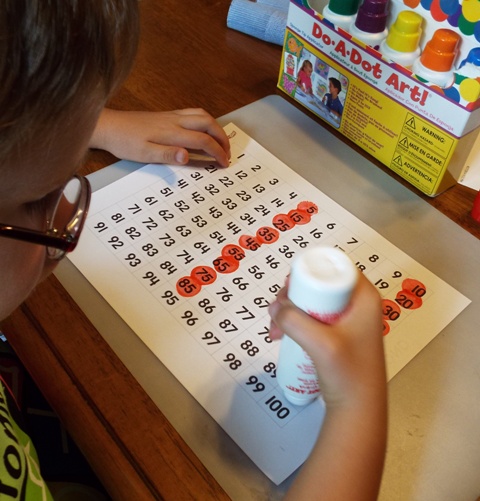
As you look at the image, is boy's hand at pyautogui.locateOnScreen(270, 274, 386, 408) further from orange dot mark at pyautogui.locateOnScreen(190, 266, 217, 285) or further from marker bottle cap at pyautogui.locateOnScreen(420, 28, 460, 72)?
marker bottle cap at pyautogui.locateOnScreen(420, 28, 460, 72)

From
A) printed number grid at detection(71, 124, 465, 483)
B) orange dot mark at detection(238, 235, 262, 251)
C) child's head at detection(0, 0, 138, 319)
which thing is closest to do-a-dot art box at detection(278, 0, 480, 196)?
printed number grid at detection(71, 124, 465, 483)

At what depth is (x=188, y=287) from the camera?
579mm

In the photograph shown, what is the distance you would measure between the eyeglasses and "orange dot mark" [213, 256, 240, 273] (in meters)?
0.15

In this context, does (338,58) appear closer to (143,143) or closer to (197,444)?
(143,143)

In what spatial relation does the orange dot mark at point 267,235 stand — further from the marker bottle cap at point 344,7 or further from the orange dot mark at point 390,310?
the marker bottle cap at point 344,7

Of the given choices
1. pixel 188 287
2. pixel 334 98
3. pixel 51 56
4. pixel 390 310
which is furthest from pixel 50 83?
pixel 334 98

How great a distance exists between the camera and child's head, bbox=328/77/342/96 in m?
0.73

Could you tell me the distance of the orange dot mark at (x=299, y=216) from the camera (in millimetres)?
653

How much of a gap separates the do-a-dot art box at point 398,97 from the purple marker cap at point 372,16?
26 millimetres

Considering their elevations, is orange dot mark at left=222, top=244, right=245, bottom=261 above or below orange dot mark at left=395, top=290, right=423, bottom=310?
below

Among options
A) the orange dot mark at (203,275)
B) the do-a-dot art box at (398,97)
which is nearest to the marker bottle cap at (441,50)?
the do-a-dot art box at (398,97)

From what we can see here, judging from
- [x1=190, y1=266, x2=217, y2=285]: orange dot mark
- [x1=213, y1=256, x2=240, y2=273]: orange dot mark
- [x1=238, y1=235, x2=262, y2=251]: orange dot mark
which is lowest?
[x1=190, y1=266, x2=217, y2=285]: orange dot mark

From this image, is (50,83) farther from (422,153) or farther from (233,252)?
(422,153)

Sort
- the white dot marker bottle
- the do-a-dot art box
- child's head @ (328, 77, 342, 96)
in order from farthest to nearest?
1. child's head @ (328, 77, 342, 96)
2. the do-a-dot art box
3. the white dot marker bottle
